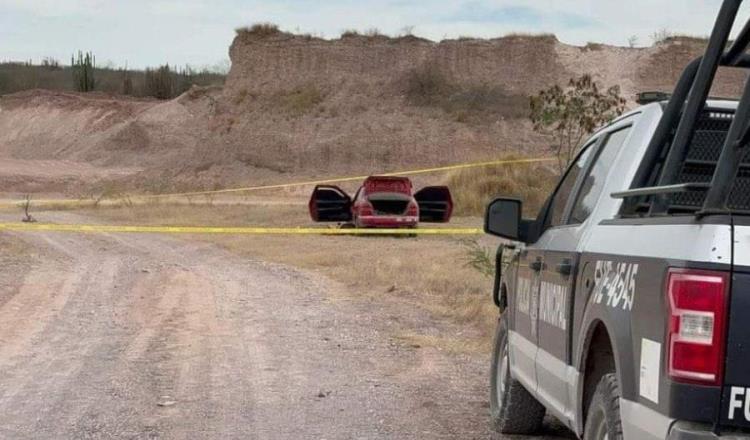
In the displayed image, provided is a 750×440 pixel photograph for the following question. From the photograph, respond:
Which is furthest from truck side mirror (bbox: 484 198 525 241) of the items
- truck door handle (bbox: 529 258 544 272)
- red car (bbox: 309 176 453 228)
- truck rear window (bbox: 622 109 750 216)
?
red car (bbox: 309 176 453 228)

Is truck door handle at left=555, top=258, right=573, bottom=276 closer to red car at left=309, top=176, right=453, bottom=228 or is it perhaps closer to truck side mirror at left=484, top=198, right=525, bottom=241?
truck side mirror at left=484, top=198, right=525, bottom=241

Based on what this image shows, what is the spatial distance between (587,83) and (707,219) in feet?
108

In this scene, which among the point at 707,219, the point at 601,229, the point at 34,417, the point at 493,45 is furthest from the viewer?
the point at 493,45

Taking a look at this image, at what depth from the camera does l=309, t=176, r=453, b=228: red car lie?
25375 millimetres

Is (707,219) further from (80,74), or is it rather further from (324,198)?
(80,74)

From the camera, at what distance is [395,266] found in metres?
18.3

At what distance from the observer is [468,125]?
51.7 meters

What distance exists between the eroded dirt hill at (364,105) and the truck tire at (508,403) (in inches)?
1622

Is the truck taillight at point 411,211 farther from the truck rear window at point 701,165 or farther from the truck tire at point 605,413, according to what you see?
the truck tire at point 605,413

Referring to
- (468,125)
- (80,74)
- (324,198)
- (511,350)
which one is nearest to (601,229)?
(511,350)

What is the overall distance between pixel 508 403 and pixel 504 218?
1.25 metres

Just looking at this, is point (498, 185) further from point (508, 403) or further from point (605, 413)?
point (605, 413)

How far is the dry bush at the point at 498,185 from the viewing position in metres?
34.3

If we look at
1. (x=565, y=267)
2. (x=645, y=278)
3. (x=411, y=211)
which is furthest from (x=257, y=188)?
(x=645, y=278)
